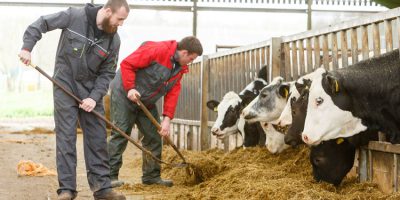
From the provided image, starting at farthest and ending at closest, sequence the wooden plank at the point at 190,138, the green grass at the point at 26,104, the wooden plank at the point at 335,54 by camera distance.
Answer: the green grass at the point at 26,104 → the wooden plank at the point at 190,138 → the wooden plank at the point at 335,54

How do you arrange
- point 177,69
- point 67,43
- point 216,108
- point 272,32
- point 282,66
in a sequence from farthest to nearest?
point 272,32
point 216,108
point 282,66
point 177,69
point 67,43

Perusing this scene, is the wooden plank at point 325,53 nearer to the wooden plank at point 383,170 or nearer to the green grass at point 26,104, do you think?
the wooden plank at point 383,170

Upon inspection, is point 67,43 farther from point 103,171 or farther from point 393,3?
point 393,3

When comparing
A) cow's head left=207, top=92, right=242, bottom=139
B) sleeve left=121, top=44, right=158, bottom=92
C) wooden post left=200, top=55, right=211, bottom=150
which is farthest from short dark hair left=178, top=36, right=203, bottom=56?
wooden post left=200, top=55, right=211, bottom=150

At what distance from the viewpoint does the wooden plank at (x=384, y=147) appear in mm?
4237

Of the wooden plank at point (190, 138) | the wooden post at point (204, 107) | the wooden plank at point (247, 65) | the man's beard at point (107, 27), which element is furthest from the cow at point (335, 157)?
the wooden plank at point (190, 138)

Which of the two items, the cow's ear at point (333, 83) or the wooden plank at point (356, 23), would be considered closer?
the cow's ear at point (333, 83)

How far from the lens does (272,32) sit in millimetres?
14359

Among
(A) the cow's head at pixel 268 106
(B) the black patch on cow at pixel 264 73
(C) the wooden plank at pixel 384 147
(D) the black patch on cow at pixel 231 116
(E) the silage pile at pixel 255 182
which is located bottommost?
(E) the silage pile at pixel 255 182

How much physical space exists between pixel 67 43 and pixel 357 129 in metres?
2.26

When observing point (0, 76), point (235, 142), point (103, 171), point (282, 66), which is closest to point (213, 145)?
point (235, 142)

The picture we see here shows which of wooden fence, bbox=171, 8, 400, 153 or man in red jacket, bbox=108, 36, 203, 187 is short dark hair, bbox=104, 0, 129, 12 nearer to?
man in red jacket, bbox=108, 36, 203, 187

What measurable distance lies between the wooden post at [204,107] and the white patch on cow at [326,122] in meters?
4.59

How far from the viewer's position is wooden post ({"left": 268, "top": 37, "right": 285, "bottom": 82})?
21.4 feet
